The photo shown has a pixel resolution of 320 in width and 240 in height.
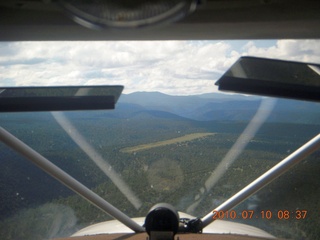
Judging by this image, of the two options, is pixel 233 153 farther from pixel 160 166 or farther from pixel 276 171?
pixel 276 171

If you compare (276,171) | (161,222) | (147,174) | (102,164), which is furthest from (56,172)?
(276,171)

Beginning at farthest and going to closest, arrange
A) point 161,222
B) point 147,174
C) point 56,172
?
point 147,174 < point 56,172 < point 161,222

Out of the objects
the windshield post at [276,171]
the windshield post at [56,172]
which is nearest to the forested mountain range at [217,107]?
the windshield post at [276,171]

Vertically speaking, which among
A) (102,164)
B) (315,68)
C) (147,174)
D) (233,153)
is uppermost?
(315,68)

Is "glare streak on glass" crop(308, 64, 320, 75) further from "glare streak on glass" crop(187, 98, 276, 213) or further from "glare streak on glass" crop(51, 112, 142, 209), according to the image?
"glare streak on glass" crop(51, 112, 142, 209)

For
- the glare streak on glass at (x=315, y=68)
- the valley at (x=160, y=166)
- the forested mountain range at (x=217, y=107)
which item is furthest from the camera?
the valley at (x=160, y=166)

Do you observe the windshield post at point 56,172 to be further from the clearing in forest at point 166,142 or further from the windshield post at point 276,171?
the clearing in forest at point 166,142
